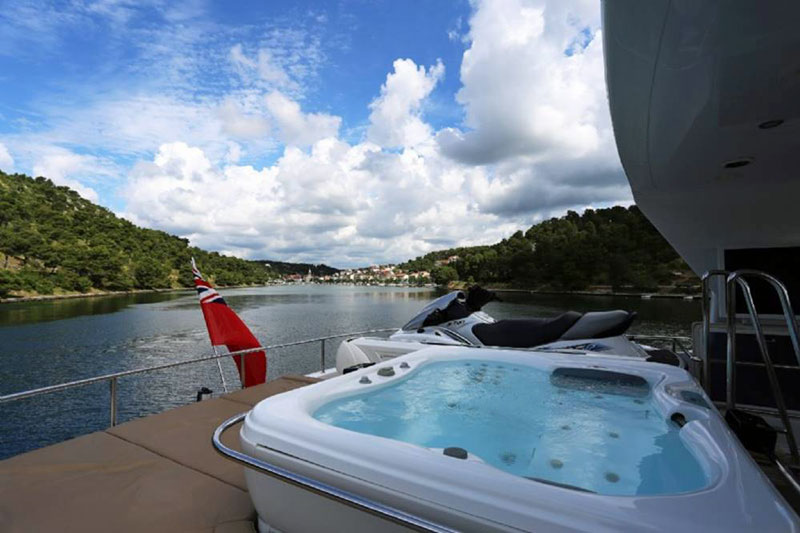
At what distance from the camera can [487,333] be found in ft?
13.1

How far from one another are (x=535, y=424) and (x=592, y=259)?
3472 centimetres

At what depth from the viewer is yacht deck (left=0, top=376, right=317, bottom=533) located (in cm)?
150

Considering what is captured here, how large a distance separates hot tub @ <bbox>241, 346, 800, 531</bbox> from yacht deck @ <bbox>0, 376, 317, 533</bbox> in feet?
1.11

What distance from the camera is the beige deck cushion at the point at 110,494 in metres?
1.49

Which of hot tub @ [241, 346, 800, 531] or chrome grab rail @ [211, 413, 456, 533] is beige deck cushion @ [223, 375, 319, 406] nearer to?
hot tub @ [241, 346, 800, 531]

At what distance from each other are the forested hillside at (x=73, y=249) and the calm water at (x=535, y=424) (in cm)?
3812

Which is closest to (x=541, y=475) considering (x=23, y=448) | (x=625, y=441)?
(x=625, y=441)

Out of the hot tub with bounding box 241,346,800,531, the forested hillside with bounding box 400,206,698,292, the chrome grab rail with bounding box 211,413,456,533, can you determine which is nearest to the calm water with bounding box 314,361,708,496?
the hot tub with bounding box 241,346,800,531

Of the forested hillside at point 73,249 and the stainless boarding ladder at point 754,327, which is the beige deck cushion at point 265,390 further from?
the forested hillside at point 73,249

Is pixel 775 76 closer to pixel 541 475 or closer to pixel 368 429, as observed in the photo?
pixel 541 475

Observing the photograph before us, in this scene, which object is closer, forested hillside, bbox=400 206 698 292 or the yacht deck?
the yacht deck

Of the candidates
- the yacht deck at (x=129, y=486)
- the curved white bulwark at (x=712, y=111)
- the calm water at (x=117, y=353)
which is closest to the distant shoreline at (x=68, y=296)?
the calm water at (x=117, y=353)

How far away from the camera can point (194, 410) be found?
2.70m

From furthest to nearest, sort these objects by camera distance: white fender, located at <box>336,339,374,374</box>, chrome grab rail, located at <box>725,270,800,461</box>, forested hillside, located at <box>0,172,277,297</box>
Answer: forested hillside, located at <box>0,172,277,297</box>
white fender, located at <box>336,339,374,374</box>
chrome grab rail, located at <box>725,270,800,461</box>
